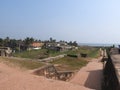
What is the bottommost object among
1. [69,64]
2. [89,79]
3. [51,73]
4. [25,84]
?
[89,79]

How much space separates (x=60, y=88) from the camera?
1161 centimetres

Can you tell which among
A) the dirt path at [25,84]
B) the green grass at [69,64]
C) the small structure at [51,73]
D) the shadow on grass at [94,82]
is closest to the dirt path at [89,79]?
the shadow on grass at [94,82]

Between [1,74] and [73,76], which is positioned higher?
[1,74]

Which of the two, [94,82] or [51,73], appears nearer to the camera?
[51,73]

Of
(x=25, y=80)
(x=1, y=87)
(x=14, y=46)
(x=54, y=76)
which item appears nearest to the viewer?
(x=1, y=87)

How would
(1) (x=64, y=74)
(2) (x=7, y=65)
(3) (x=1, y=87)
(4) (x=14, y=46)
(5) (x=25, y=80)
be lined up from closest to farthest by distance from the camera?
(3) (x=1, y=87)
(5) (x=25, y=80)
(2) (x=7, y=65)
(1) (x=64, y=74)
(4) (x=14, y=46)

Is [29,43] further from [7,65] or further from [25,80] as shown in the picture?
[25,80]

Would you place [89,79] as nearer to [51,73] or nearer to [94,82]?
[94,82]

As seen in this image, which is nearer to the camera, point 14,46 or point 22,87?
point 22,87

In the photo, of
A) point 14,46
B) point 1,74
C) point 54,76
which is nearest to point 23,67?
point 54,76

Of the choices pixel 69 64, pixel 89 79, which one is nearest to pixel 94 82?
pixel 89 79

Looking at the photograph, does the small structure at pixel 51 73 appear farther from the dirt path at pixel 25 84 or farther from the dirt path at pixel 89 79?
the dirt path at pixel 25 84

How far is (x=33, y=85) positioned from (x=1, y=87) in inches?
56.4

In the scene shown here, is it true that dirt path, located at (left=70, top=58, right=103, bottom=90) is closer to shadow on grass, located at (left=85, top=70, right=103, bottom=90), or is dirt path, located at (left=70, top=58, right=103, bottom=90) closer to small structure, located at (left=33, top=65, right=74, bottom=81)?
shadow on grass, located at (left=85, top=70, right=103, bottom=90)
